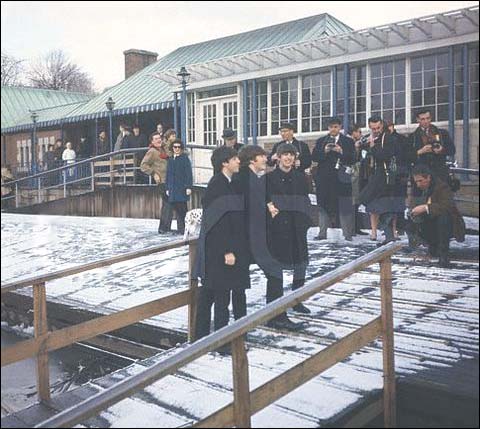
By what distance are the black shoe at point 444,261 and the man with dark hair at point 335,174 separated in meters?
1.40

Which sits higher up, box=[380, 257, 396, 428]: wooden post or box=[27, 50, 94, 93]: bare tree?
box=[27, 50, 94, 93]: bare tree

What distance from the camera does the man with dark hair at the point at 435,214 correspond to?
16.2 feet

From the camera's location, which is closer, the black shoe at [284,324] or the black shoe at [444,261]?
the black shoe at [284,324]

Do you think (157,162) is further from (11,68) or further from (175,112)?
(11,68)

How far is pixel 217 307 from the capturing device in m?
3.71

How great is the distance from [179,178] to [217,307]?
4.05 m

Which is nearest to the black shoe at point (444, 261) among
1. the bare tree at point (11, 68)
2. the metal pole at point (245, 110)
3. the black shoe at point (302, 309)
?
the black shoe at point (302, 309)

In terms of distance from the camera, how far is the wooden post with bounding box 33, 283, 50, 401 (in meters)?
3.32

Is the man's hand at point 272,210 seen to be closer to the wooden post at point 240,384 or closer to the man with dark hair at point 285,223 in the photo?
the man with dark hair at point 285,223

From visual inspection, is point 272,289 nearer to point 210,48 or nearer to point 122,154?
point 122,154

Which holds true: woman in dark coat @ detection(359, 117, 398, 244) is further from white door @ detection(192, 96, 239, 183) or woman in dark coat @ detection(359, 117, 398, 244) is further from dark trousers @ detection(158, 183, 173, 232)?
white door @ detection(192, 96, 239, 183)

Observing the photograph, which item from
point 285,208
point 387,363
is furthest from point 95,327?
point 387,363

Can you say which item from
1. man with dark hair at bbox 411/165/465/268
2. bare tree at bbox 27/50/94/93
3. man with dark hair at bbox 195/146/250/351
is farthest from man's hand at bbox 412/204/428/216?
bare tree at bbox 27/50/94/93

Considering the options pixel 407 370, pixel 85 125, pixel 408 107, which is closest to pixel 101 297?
pixel 85 125
